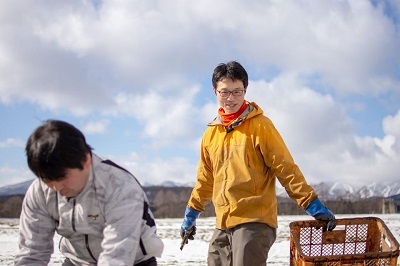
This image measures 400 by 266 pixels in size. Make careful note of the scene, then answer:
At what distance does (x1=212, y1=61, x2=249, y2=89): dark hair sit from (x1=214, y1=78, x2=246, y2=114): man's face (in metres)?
0.03

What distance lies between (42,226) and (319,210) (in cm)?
186

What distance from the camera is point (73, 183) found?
6.46ft

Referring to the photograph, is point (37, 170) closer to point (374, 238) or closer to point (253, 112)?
point (253, 112)

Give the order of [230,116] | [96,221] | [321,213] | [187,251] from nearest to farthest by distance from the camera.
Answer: [96,221] < [321,213] < [230,116] < [187,251]

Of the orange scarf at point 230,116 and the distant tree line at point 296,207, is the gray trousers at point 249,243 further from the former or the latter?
the distant tree line at point 296,207

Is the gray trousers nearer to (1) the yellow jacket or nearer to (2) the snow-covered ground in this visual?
(1) the yellow jacket

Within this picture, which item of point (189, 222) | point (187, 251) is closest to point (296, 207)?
point (187, 251)

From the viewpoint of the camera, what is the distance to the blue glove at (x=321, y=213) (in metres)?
3.22

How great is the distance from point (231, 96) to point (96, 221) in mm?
1791

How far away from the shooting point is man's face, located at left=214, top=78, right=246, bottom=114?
11.9 feet

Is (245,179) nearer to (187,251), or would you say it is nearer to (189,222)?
(189,222)

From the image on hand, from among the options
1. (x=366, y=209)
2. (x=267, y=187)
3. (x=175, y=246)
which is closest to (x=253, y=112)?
(x=267, y=187)

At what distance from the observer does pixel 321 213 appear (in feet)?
10.6

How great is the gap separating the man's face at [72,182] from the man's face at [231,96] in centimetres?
178
